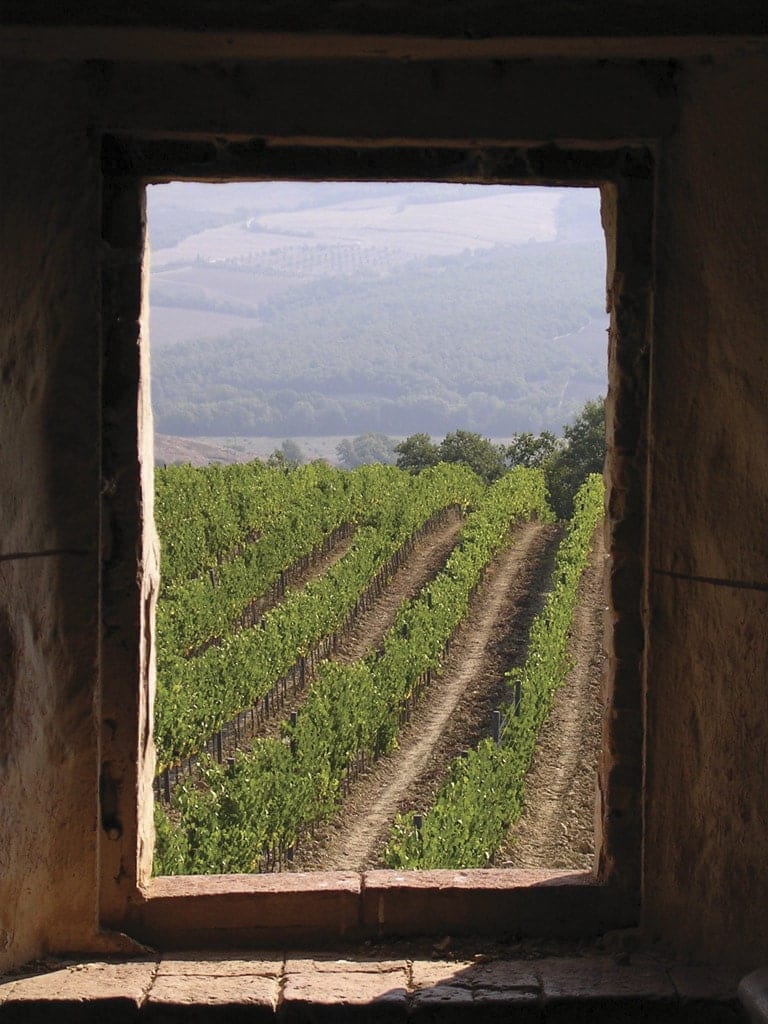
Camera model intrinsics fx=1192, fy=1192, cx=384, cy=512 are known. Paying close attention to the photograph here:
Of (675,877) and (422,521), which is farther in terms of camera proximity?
(422,521)

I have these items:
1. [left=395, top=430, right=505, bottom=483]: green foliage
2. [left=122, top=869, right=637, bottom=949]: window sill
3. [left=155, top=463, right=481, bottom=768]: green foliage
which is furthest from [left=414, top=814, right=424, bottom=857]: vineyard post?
[left=395, top=430, right=505, bottom=483]: green foliage

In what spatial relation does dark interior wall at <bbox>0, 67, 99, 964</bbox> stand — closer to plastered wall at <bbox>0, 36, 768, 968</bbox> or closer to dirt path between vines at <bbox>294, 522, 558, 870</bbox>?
plastered wall at <bbox>0, 36, 768, 968</bbox>

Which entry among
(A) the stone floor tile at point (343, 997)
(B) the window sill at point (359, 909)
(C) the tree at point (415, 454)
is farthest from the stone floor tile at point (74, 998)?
(C) the tree at point (415, 454)

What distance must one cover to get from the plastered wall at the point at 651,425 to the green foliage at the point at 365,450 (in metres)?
97.4

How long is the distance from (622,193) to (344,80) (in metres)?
0.77

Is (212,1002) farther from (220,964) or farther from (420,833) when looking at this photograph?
(420,833)

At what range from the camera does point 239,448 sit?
106m

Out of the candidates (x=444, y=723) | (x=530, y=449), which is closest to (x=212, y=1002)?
(x=444, y=723)

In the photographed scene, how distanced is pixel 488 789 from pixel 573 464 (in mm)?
28143

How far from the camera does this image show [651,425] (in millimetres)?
3160

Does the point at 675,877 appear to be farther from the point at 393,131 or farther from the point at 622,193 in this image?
the point at 393,131

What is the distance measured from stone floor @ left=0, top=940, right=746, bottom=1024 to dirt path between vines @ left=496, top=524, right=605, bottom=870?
491cm

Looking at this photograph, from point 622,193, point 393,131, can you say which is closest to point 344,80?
point 393,131

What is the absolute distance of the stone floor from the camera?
2.81 meters
